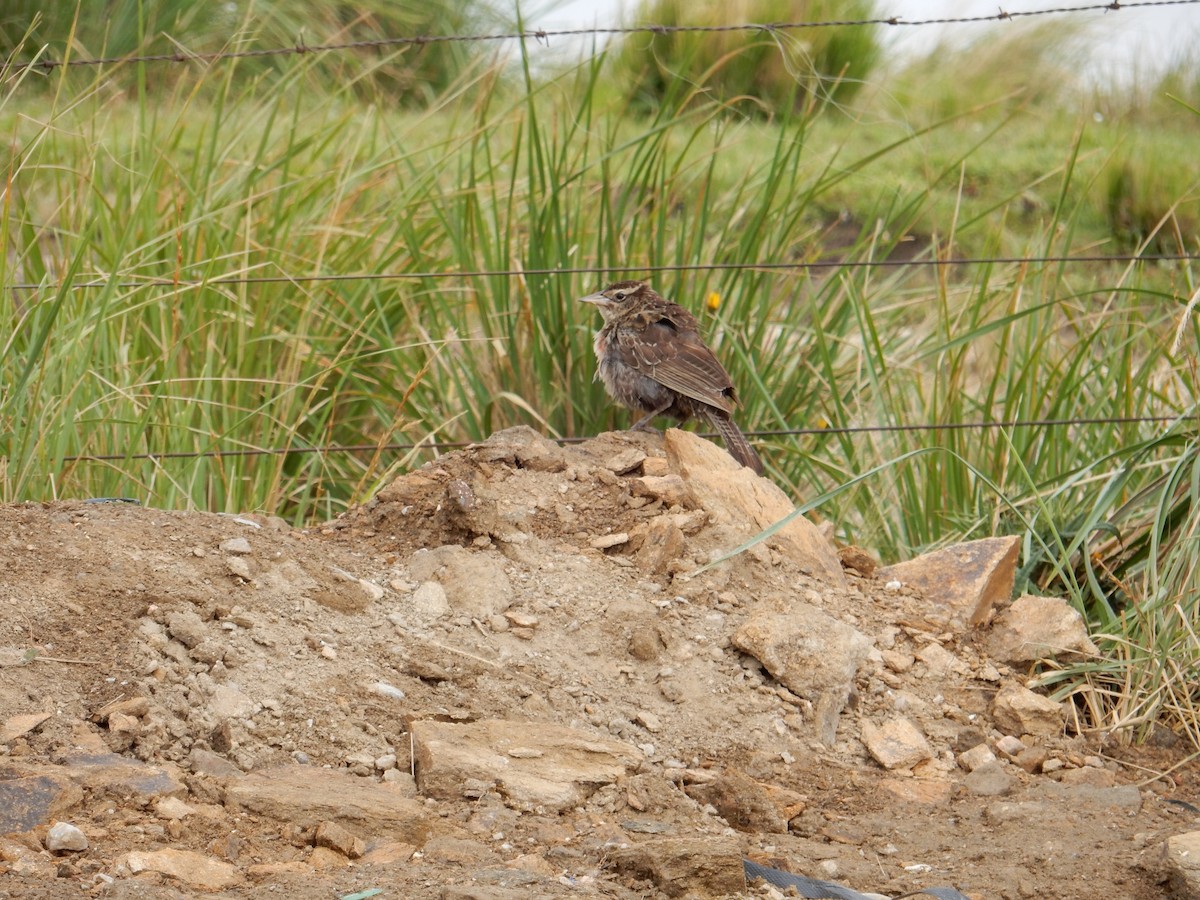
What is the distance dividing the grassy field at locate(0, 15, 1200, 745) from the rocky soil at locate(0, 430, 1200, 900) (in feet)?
1.47

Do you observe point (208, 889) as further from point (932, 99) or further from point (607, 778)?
point (932, 99)

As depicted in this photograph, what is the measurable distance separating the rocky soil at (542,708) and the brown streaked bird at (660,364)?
0.67m

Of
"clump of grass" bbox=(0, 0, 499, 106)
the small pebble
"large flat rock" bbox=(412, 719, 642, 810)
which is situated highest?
"clump of grass" bbox=(0, 0, 499, 106)

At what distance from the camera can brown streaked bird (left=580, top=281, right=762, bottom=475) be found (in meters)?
5.50

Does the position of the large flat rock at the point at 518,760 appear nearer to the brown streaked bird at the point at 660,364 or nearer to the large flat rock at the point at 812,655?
the large flat rock at the point at 812,655

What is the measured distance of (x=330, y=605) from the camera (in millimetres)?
3850

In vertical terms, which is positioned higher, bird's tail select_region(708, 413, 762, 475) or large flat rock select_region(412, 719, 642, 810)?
bird's tail select_region(708, 413, 762, 475)

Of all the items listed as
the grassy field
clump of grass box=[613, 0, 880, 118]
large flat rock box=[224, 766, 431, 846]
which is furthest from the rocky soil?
clump of grass box=[613, 0, 880, 118]

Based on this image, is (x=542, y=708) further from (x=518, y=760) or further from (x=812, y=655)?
(x=812, y=655)

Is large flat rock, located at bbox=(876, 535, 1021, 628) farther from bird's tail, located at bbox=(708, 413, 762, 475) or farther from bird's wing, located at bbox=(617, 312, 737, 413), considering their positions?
bird's wing, located at bbox=(617, 312, 737, 413)

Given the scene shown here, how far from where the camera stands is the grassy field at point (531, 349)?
485 cm

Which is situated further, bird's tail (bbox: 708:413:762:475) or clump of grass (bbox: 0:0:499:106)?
clump of grass (bbox: 0:0:499:106)

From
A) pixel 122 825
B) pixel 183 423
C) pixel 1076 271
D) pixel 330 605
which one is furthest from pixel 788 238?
pixel 1076 271

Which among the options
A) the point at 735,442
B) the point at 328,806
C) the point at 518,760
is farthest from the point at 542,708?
the point at 735,442
